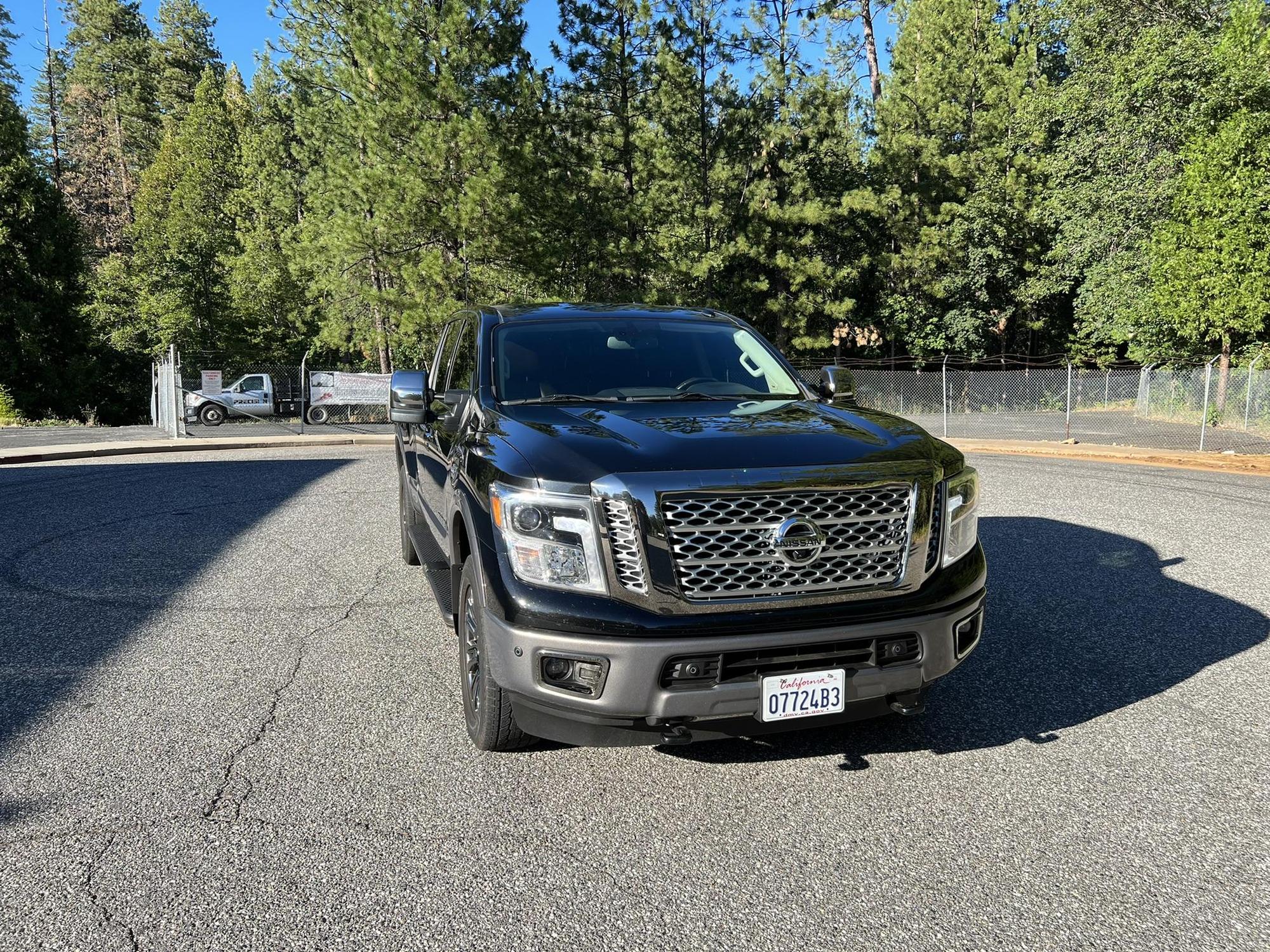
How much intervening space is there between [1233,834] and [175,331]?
4022cm

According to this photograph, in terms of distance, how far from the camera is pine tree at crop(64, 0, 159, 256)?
5809 centimetres

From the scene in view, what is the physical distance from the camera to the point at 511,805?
325 centimetres

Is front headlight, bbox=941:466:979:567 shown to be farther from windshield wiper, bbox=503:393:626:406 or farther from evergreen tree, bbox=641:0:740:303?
evergreen tree, bbox=641:0:740:303

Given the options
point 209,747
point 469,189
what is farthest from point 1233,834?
point 469,189

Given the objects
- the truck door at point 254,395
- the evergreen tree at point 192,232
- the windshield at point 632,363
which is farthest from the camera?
the evergreen tree at point 192,232

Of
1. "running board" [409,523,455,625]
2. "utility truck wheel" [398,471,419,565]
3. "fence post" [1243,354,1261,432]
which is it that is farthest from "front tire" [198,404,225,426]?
"fence post" [1243,354,1261,432]

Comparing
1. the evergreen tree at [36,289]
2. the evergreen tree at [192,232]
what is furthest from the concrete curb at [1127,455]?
the evergreen tree at [36,289]

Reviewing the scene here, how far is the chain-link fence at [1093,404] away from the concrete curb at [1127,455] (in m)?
0.76

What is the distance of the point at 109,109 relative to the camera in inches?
2351

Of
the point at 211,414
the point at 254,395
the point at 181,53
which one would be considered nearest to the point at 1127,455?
the point at 254,395

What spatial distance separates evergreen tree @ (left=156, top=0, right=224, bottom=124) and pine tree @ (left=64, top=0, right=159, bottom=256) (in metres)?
1.29

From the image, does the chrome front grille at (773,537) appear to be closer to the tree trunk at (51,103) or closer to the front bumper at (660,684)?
the front bumper at (660,684)

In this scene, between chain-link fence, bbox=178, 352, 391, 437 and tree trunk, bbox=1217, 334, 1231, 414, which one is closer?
tree trunk, bbox=1217, 334, 1231, 414

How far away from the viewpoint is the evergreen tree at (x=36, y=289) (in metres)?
33.4
